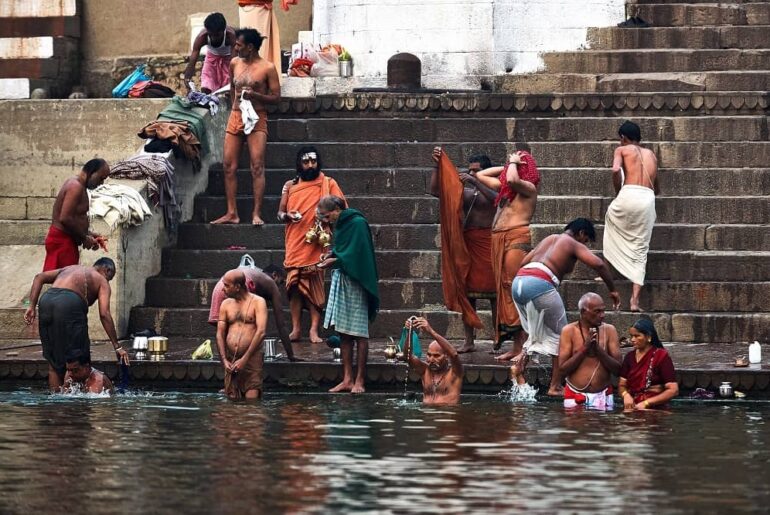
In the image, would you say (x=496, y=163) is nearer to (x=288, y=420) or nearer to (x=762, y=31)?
(x=762, y=31)

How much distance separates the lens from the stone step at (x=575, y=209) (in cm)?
1552

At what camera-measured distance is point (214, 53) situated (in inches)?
683

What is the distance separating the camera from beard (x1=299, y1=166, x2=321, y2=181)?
15.2 meters

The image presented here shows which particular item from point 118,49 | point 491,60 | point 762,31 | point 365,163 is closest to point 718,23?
point 762,31

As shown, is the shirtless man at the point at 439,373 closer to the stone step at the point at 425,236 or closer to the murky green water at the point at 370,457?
the murky green water at the point at 370,457

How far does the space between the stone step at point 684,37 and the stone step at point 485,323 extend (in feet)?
13.2

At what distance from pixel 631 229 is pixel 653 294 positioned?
53cm

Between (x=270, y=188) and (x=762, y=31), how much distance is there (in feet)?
15.6

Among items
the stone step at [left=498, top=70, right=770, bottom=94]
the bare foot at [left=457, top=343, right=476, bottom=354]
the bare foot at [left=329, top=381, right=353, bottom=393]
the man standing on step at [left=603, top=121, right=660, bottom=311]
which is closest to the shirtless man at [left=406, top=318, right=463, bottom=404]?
the bare foot at [left=329, top=381, right=353, bottom=393]

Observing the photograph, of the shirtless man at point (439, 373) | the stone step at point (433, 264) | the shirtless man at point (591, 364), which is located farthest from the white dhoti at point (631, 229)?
the shirtless man at point (439, 373)

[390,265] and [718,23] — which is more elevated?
[718,23]

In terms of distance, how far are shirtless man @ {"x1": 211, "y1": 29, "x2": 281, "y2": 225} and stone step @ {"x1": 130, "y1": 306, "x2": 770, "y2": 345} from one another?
1205 millimetres

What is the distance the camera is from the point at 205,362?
13516mm

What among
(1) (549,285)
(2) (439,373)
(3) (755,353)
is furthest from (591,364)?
(3) (755,353)
